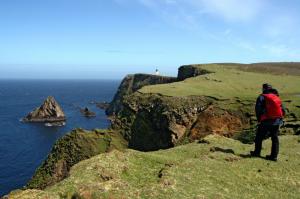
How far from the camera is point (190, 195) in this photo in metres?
13.1

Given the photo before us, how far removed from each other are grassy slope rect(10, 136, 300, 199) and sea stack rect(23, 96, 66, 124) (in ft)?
416

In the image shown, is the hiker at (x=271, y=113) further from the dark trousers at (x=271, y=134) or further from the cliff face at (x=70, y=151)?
the cliff face at (x=70, y=151)

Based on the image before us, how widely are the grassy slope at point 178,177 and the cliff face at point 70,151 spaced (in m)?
31.3

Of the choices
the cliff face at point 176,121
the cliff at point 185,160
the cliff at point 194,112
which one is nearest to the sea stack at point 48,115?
the cliff at point 194,112

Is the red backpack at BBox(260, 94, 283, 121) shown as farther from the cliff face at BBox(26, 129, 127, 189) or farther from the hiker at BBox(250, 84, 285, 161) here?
the cliff face at BBox(26, 129, 127, 189)

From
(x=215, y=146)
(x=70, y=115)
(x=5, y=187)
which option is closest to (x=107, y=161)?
(x=215, y=146)

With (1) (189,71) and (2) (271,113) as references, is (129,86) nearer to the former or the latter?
(1) (189,71)

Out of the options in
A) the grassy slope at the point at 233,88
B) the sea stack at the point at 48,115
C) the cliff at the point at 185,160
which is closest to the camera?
the cliff at the point at 185,160

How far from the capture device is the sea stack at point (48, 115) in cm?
14050

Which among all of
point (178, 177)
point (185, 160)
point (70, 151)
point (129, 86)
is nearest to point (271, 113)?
point (185, 160)

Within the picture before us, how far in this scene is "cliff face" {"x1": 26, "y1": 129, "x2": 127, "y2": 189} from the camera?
47.3 metres

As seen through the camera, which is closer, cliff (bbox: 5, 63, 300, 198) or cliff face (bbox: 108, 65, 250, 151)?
cliff (bbox: 5, 63, 300, 198)

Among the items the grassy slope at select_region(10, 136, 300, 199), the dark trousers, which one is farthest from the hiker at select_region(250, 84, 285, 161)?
the grassy slope at select_region(10, 136, 300, 199)

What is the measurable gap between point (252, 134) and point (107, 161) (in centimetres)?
2442
